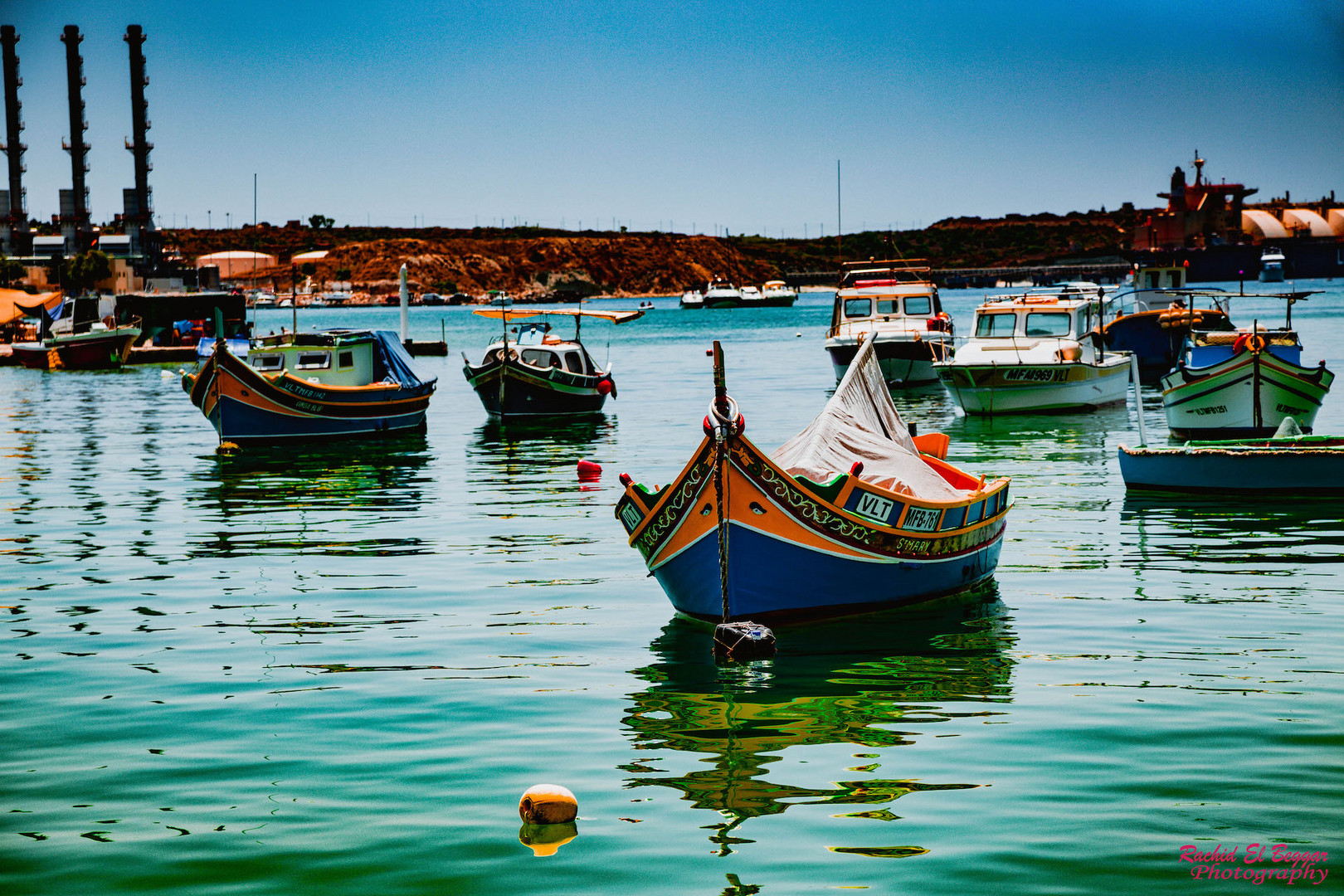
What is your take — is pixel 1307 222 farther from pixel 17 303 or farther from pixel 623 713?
pixel 623 713

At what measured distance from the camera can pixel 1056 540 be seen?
18594 millimetres

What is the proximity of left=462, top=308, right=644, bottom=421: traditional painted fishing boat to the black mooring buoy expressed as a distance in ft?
86.9

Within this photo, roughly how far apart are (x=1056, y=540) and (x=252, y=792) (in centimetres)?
1279

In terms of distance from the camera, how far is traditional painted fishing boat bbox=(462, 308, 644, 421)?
38.5 m

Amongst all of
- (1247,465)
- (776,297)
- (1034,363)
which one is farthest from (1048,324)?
(776,297)

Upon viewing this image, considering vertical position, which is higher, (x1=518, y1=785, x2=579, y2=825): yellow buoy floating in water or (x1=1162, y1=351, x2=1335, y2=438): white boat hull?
(x1=1162, y1=351, x2=1335, y2=438): white boat hull

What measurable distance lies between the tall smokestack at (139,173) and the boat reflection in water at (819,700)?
11568 cm

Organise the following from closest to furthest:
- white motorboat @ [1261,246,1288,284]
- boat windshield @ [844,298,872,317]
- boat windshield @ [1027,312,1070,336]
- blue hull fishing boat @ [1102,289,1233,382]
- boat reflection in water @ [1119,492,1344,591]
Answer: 1. boat reflection in water @ [1119,492,1344,591]
2. boat windshield @ [1027,312,1070,336]
3. blue hull fishing boat @ [1102,289,1233,382]
4. boat windshield @ [844,298,872,317]
5. white motorboat @ [1261,246,1288,284]

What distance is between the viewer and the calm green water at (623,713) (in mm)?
7973

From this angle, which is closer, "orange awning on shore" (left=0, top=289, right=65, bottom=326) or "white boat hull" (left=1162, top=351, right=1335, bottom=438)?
"white boat hull" (left=1162, top=351, right=1335, bottom=438)

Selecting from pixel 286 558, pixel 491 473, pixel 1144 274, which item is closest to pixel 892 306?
pixel 1144 274

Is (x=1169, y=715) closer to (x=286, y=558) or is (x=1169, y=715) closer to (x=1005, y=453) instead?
(x=286, y=558)

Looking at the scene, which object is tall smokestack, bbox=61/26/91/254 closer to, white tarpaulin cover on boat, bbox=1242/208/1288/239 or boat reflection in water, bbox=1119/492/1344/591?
boat reflection in water, bbox=1119/492/1344/591

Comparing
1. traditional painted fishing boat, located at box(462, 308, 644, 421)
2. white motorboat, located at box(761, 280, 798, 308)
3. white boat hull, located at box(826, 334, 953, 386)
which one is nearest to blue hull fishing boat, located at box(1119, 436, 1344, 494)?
traditional painted fishing boat, located at box(462, 308, 644, 421)
